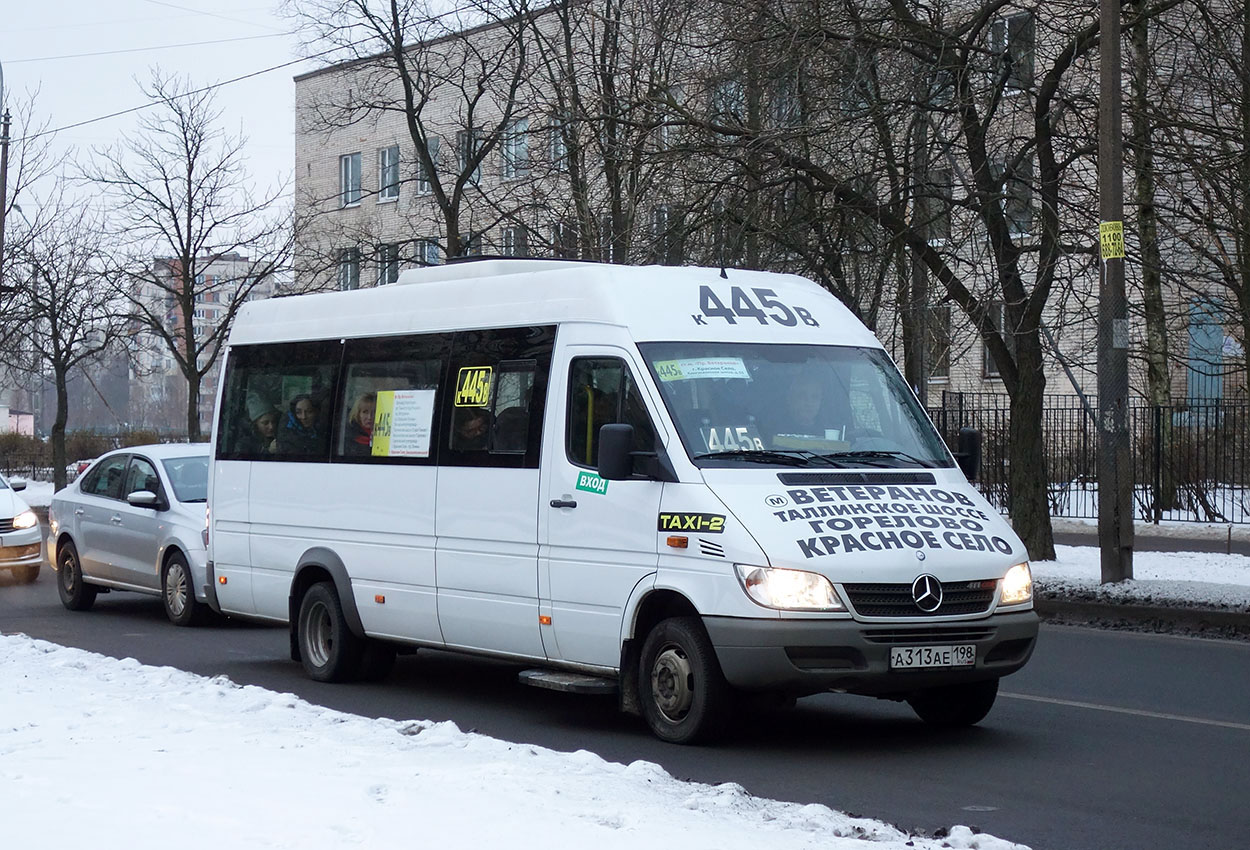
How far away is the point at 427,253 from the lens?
40188mm

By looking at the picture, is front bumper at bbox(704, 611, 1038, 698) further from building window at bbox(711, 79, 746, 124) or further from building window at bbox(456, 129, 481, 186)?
building window at bbox(456, 129, 481, 186)

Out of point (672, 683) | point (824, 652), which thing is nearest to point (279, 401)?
point (672, 683)

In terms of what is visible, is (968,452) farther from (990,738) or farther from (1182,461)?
(1182,461)

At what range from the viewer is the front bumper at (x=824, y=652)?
25.7ft

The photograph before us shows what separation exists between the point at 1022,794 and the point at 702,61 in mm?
12796

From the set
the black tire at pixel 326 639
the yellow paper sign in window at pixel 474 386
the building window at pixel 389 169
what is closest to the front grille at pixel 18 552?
the black tire at pixel 326 639

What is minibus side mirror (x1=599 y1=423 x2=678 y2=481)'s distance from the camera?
27.5 feet

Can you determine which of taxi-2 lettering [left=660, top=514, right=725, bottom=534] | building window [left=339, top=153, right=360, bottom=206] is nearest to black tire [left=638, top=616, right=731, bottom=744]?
taxi-2 lettering [left=660, top=514, right=725, bottom=534]

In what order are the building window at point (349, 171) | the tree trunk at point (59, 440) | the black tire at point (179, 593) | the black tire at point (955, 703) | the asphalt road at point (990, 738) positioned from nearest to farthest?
1. the asphalt road at point (990, 738)
2. the black tire at point (955, 703)
3. the black tire at point (179, 593)
4. the tree trunk at point (59, 440)
5. the building window at point (349, 171)

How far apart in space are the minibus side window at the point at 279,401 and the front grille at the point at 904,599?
459 centimetres

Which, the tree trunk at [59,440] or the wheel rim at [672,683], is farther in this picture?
the tree trunk at [59,440]

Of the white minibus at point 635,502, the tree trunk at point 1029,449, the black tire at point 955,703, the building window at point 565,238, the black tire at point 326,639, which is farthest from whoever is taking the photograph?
the building window at point 565,238

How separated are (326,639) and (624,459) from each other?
3.62 meters

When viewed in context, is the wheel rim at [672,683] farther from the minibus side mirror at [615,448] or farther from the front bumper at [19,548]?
the front bumper at [19,548]
